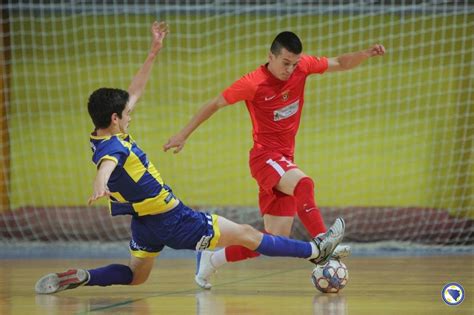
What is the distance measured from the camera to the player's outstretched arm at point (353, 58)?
607cm

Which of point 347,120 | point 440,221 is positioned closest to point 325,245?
point 440,221

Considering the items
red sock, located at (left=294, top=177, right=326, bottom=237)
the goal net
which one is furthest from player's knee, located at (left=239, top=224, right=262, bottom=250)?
the goal net

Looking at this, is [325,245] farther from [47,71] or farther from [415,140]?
[47,71]

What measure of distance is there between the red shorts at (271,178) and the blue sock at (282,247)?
2.23 ft

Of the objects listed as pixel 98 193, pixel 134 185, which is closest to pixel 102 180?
pixel 98 193

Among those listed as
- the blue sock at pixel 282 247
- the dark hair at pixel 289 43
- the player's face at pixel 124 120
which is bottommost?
the blue sock at pixel 282 247

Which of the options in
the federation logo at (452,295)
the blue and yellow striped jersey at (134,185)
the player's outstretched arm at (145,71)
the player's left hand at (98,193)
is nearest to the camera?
the player's left hand at (98,193)

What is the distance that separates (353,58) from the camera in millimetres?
6094

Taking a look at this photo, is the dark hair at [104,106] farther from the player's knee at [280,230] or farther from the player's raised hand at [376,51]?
the player's raised hand at [376,51]

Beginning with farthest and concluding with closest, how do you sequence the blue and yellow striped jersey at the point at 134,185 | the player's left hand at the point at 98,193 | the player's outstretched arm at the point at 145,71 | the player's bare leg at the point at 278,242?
the player's outstretched arm at the point at 145,71
the player's bare leg at the point at 278,242
the blue and yellow striped jersey at the point at 134,185
the player's left hand at the point at 98,193

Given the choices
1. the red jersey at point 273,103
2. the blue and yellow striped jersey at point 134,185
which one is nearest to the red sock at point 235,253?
the red jersey at point 273,103

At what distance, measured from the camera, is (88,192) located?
10.9m

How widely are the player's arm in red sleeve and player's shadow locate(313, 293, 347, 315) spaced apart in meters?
1.26

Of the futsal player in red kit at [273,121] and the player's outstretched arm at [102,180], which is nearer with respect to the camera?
the player's outstretched arm at [102,180]
